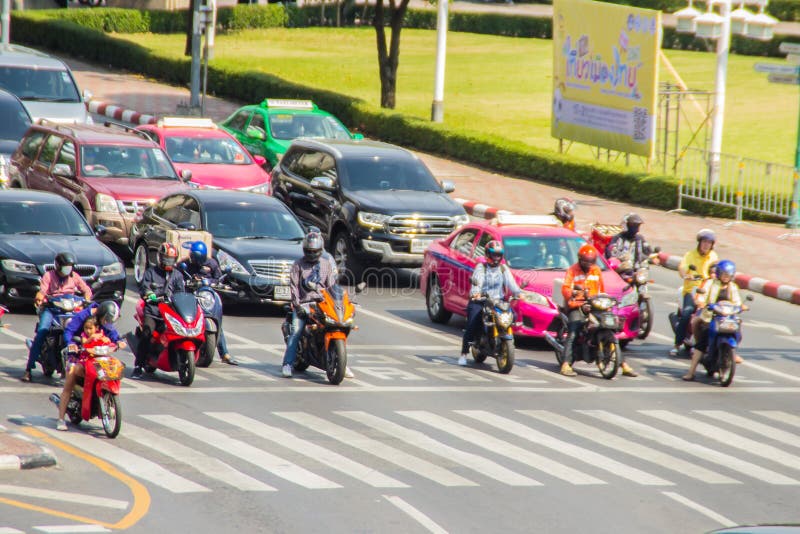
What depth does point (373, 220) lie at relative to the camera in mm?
23656

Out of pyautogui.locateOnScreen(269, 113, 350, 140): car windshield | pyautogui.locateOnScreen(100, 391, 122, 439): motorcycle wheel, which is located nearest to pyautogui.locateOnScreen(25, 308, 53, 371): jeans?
pyautogui.locateOnScreen(100, 391, 122, 439): motorcycle wheel

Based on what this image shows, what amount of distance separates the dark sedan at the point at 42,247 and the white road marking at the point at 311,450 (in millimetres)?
5596

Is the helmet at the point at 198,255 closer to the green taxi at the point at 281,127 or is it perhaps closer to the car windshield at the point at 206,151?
the car windshield at the point at 206,151

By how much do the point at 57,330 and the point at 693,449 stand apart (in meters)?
7.10

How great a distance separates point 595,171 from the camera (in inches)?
1340

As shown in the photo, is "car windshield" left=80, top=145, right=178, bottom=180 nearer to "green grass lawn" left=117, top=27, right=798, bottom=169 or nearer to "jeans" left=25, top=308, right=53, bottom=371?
"jeans" left=25, top=308, right=53, bottom=371

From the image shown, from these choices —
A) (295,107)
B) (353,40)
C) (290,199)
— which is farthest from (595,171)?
(353,40)

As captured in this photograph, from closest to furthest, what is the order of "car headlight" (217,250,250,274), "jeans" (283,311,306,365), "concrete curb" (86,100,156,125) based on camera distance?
"jeans" (283,311,306,365) → "car headlight" (217,250,250,274) → "concrete curb" (86,100,156,125)

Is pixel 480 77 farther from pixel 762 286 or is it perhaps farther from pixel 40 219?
pixel 40 219

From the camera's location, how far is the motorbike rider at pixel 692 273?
1945 centimetres

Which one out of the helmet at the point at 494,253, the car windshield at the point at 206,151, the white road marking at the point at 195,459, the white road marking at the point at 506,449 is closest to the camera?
the white road marking at the point at 195,459

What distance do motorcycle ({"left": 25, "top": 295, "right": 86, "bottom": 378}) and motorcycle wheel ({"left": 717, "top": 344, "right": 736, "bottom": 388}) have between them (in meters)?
7.69

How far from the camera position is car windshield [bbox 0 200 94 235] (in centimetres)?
2088

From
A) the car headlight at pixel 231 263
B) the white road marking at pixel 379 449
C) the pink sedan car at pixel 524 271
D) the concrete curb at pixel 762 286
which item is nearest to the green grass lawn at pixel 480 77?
the concrete curb at pixel 762 286
